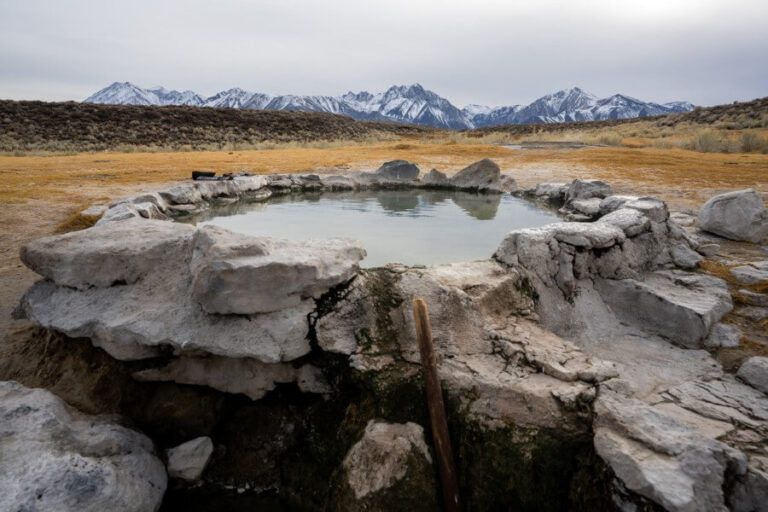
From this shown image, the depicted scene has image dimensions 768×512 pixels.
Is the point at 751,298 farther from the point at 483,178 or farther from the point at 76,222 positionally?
the point at 76,222

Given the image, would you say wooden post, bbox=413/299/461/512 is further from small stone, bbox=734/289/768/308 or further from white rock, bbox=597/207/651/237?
small stone, bbox=734/289/768/308

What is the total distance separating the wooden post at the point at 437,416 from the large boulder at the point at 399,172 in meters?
8.80

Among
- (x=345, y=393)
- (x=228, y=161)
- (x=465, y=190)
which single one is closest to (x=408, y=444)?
(x=345, y=393)

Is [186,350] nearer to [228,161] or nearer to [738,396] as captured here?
[738,396]

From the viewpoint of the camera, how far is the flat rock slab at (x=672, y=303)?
13.4 feet

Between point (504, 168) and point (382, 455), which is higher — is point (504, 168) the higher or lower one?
the higher one

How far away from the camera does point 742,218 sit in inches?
248

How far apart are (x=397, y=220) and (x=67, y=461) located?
5.40 m

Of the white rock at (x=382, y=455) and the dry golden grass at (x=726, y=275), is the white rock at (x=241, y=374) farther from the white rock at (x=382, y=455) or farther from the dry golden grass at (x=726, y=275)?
the dry golden grass at (x=726, y=275)

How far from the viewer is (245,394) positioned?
3.89 m

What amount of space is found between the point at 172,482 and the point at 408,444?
1.92m

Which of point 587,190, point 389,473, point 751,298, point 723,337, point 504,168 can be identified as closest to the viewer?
point 389,473

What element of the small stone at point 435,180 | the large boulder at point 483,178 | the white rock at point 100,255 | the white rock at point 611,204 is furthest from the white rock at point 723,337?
the small stone at point 435,180

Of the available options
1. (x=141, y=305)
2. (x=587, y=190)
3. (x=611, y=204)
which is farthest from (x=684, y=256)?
(x=141, y=305)
